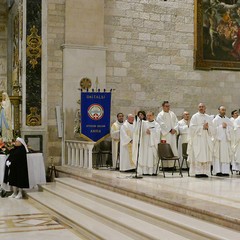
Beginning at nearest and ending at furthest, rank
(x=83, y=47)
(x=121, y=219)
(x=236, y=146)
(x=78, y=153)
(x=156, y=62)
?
(x=121, y=219), (x=236, y=146), (x=78, y=153), (x=83, y=47), (x=156, y=62)

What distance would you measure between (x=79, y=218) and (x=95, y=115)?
5.23 meters

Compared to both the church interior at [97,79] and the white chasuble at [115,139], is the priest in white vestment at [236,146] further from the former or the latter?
the white chasuble at [115,139]

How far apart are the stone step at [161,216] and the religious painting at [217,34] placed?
24.9 feet

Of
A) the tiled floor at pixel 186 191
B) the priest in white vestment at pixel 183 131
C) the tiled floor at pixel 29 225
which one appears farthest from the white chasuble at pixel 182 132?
the tiled floor at pixel 29 225

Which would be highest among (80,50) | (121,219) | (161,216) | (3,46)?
(3,46)

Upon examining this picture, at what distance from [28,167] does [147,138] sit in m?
3.15

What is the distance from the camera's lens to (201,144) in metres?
10.9

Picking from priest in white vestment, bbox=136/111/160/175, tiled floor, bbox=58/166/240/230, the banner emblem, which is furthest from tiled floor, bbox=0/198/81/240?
the banner emblem

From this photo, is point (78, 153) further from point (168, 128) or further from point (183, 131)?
point (183, 131)

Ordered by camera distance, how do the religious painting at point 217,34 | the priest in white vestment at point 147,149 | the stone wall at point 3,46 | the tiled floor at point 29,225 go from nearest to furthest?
the tiled floor at point 29,225 → the priest in white vestment at point 147,149 → the religious painting at point 217,34 → the stone wall at point 3,46

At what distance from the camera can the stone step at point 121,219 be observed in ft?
21.1

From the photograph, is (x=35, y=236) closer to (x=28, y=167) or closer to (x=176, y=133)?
(x=28, y=167)

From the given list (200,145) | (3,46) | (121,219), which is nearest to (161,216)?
(121,219)

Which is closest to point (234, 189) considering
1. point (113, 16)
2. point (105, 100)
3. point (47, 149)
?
point (105, 100)
